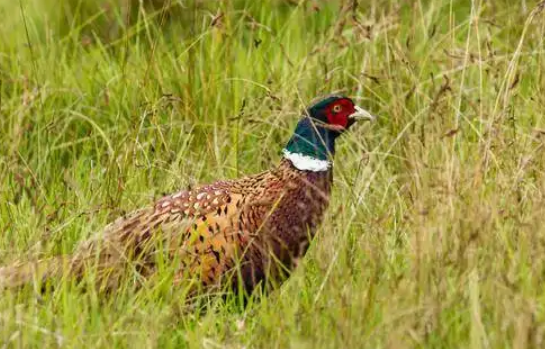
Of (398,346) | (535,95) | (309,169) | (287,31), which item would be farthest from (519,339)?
(287,31)

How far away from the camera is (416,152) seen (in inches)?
169

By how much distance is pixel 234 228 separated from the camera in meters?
4.44

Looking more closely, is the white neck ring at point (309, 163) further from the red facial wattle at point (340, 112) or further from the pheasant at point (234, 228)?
the red facial wattle at point (340, 112)

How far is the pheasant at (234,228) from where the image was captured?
4.30m

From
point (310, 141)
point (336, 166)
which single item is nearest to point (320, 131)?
point (310, 141)

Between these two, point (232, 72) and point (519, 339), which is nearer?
point (519, 339)

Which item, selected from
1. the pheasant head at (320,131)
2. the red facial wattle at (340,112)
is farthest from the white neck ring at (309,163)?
the red facial wattle at (340,112)

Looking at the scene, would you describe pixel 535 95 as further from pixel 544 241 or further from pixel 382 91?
pixel 544 241

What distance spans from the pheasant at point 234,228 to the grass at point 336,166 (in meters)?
0.09

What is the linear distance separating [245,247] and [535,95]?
1.38m

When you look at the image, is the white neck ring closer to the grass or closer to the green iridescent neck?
the green iridescent neck

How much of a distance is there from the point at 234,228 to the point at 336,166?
104 cm

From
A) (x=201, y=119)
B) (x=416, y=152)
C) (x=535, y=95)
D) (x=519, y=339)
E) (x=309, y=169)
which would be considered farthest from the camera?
(x=201, y=119)

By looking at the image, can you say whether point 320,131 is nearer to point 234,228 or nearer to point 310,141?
point 310,141
